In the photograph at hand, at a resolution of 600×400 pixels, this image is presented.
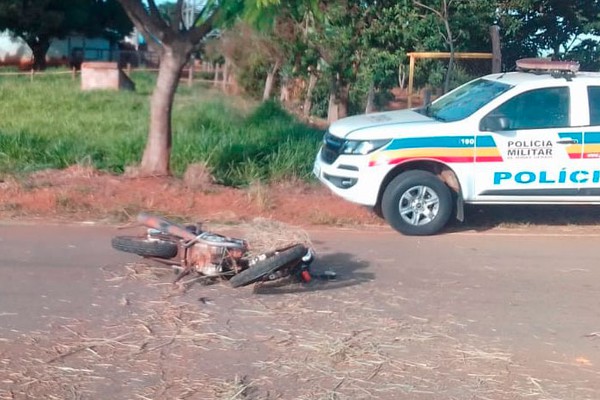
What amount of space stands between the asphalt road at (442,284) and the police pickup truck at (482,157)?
399 mm

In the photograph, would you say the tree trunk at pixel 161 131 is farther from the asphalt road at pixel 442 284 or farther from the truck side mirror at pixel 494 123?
the truck side mirror at pixel 494 123

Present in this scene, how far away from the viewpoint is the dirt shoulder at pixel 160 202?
37.3 ft

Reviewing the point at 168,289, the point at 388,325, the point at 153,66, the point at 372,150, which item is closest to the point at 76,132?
the point at 372,150

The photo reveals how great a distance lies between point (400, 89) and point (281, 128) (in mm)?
7581

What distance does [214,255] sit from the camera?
8.27m

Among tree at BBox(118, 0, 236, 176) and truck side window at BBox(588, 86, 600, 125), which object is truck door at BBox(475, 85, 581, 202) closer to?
truck side window at BBox(588, 86, 600, 125)

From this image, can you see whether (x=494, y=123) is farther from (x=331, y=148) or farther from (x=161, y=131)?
(x=161, y=131)

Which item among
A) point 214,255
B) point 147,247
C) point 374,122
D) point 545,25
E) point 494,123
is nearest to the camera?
point 214,255

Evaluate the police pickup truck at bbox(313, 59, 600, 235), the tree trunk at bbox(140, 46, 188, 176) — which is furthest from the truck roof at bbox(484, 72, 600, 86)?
the tree trunk at bbox(140, 46, 188, 176)

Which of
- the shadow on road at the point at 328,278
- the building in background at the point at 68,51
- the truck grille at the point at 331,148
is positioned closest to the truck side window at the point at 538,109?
the truck grille at the point at 331,148

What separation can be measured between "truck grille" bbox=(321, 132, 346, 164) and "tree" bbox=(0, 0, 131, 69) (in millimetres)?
38994

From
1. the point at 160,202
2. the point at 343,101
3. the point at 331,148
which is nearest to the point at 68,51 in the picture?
the point at 343,101

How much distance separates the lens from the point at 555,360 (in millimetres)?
6945

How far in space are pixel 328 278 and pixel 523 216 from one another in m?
4.29
